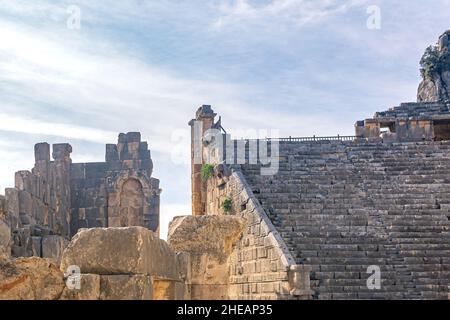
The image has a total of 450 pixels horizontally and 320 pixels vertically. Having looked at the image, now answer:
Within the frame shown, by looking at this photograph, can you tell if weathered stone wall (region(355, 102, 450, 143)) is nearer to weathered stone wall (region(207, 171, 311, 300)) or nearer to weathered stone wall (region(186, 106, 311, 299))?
weathered stone wall (region(186, 106, 311, 299))

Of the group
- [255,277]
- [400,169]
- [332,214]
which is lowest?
[255,277]

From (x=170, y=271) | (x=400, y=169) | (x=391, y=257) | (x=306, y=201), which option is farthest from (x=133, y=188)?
(x=170, y=271)

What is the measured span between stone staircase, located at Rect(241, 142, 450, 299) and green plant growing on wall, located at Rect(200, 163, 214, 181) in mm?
1815

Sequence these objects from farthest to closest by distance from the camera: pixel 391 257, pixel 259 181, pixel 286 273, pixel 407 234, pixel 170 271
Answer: pixel 259 181 → pixel 407 234 → pixel 391 257 → pixel 286 273 → pixel 170 271

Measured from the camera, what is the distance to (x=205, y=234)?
729cm

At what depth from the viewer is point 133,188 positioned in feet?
71.8

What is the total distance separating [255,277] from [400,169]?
752 cm

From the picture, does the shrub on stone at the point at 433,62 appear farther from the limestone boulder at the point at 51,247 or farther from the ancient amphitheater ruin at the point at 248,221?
the limestone boulder at the point at 51,247

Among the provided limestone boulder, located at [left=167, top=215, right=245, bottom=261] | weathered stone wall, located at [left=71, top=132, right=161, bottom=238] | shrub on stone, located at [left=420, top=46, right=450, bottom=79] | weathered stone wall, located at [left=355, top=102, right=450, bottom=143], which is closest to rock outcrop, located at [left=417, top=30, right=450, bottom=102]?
shrub on stone, located at [left=420, top=46, right=450, bottom=79]

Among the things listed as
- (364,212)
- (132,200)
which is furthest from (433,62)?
(364,212)

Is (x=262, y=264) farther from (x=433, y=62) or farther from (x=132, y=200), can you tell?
(x=433, y=62)

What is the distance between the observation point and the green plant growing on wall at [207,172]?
21.7 meters

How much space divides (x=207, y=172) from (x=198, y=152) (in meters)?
2.89
